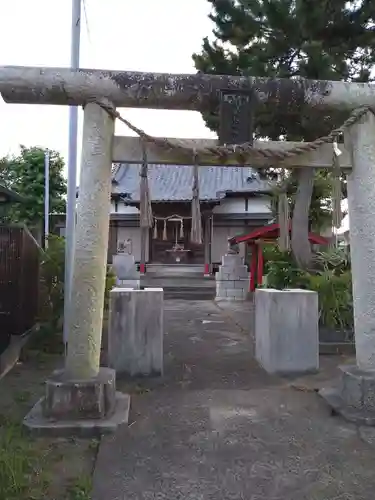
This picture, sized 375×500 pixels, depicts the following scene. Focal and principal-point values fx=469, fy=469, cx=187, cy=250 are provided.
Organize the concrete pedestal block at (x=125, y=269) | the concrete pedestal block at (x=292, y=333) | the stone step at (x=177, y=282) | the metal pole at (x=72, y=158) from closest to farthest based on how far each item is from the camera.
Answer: the concrete pedestal block at (x=292, y=333) < the metal pole at (x=72, y=158) < the concrete pedestal block at (x=125, y=269) < the stone step at (x=177, y=282)

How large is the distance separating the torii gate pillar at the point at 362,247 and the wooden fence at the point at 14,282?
4721 millimetres

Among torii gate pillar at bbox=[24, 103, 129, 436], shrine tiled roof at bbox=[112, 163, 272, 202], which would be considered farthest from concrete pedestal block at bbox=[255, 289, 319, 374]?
shrine tiled roof at bbox=[112, 163, 272, 202]

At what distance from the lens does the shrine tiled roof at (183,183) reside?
24562 mm

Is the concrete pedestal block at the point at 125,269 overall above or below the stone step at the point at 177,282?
above

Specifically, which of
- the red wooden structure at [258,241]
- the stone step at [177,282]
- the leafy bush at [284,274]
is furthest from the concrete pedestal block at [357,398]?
the stone step at [177,282]

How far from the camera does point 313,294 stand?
657cm

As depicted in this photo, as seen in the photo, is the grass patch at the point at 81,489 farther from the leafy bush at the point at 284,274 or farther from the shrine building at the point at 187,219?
the shrine building at the point at 187,219

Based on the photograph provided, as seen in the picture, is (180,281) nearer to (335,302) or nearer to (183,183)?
(183,183)

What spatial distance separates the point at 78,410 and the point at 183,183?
23.1m

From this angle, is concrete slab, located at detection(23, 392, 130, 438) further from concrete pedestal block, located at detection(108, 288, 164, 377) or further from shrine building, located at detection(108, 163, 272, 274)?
shrine building, located at detection(108, 163, 272, 274)

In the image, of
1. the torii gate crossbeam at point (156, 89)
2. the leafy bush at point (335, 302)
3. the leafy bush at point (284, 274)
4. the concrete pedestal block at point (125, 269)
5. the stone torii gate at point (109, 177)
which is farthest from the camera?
the concrete pedestal block at point (125, 269)

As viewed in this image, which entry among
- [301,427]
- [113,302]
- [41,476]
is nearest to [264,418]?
[301,427]

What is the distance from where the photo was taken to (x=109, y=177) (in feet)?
15.1

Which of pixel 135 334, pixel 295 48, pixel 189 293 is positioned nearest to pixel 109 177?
pixel 135 334
